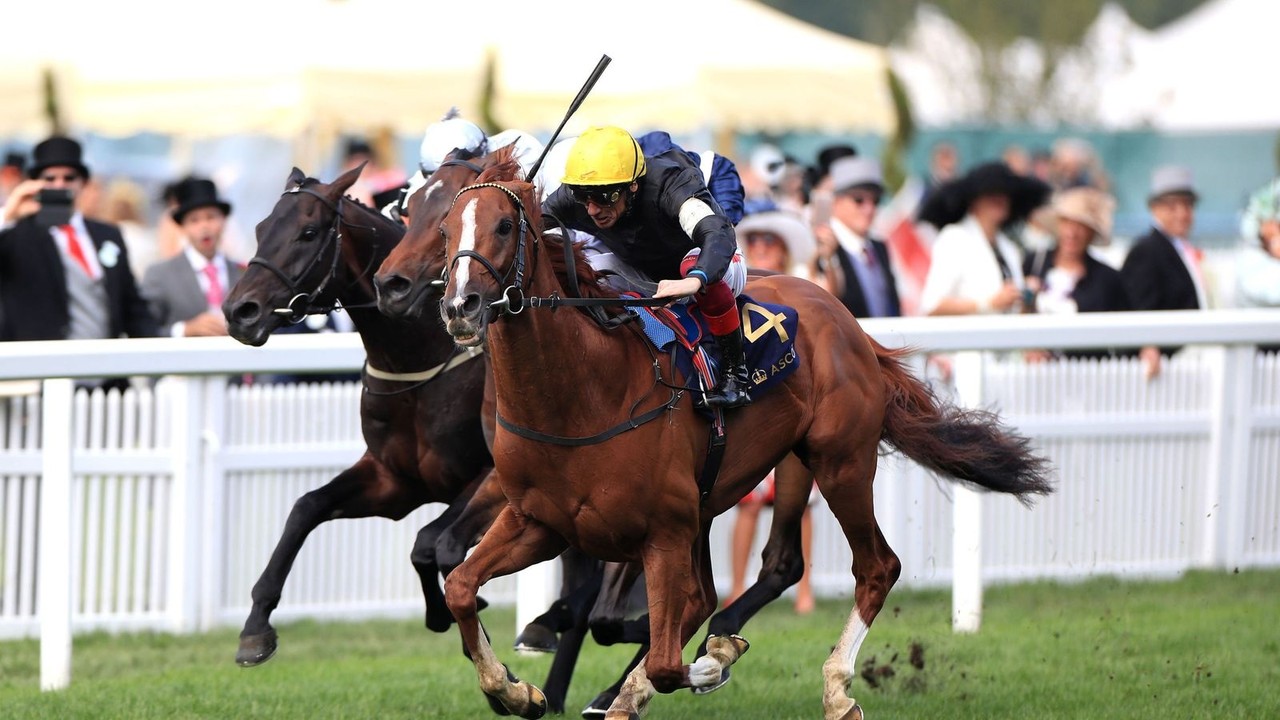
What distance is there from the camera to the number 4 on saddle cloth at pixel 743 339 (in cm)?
534

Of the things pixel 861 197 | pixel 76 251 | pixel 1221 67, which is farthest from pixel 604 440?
pixel 1221 67

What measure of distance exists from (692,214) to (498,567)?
3.87 feet

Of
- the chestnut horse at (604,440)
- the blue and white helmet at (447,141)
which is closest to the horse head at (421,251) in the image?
the chestnut horse at (604,440)

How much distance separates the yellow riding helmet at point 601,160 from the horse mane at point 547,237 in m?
0.16

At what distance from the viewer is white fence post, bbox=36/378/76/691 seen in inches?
255

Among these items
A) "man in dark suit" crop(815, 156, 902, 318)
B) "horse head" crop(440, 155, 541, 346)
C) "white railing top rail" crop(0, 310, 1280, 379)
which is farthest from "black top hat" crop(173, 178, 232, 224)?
"horse head" crop(440, 155, 541, 346)

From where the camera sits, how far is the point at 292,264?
5961 mm

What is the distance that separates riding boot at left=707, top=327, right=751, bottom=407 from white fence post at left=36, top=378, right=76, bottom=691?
2.58 m

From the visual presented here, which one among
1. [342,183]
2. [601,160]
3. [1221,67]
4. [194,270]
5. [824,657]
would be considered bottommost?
[824,657]

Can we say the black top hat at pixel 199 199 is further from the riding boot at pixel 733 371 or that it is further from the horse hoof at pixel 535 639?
the riding boot at pixel 733 371

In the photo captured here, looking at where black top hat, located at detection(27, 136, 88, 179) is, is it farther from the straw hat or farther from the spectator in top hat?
the straw hat

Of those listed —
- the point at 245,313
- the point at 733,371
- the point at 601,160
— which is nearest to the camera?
the point at 601,160

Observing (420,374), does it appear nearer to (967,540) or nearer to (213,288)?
(967,540)

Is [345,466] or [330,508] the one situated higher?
[330,508]
